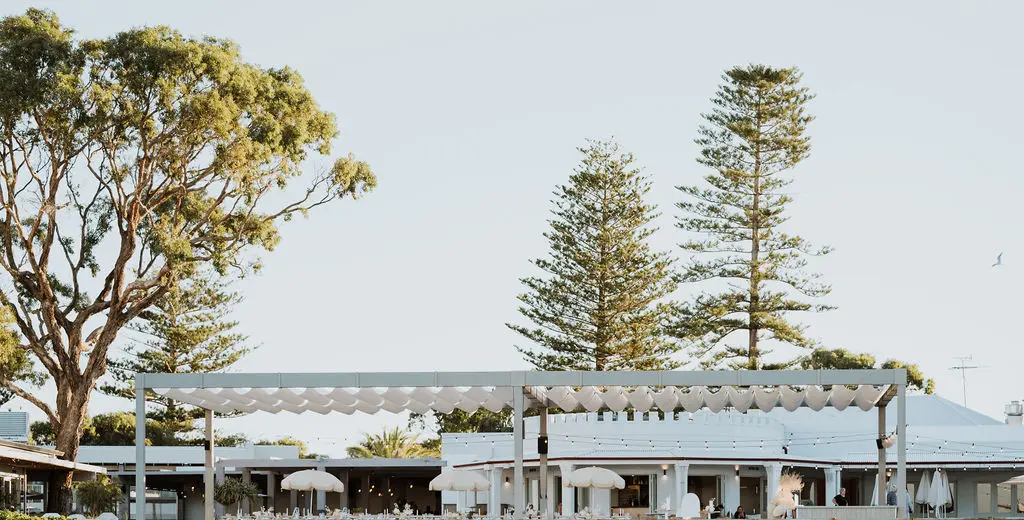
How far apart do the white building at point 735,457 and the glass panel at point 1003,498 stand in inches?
0.8

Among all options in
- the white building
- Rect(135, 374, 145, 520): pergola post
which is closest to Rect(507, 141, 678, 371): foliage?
the white building

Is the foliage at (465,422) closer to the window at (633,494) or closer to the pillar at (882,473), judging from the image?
the window at (633,494)

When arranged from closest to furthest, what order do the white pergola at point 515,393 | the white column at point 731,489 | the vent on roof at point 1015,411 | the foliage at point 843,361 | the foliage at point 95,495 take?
the white pergola at point 515,393, the white column at point 731,489, the foliage at point 95,495, the vent on roof at point 1015,411, the foliage at point 843,361

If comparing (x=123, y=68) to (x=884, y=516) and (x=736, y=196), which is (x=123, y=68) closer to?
(x=884, y=516)

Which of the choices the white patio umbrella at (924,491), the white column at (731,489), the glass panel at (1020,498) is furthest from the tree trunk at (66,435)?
the glass panel at (1020,498)

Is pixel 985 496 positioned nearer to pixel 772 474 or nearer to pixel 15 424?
pixel 772 474

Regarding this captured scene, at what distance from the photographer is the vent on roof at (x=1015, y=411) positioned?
29234 mm

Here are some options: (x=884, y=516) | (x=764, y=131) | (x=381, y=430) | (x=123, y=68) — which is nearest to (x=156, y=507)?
(x=381, y=430)

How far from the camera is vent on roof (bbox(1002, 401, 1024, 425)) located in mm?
29234

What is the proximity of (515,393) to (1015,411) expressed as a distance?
18526 millimetres

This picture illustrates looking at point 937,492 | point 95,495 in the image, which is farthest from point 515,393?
point 95,495

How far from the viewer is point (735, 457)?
22.3m

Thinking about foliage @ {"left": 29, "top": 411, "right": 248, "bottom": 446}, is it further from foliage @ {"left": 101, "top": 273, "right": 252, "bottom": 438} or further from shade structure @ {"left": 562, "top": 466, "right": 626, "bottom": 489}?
shade structure @ {"left": 562, "top": 466, "right": 626, "bottom": 489}

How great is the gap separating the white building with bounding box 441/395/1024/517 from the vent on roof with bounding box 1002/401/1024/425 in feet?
13.5
